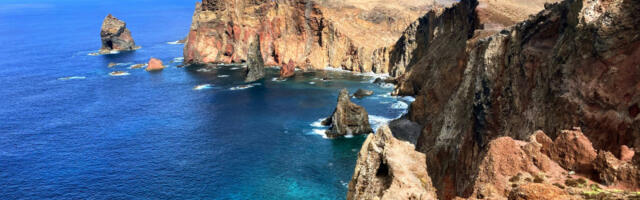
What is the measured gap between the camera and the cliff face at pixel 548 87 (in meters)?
29.0

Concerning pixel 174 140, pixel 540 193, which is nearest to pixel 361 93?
pixel 174 140

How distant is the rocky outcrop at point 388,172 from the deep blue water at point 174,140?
117 feet

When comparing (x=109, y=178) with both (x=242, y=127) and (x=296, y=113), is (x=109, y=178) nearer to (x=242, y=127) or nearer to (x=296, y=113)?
(x=242, y=127)

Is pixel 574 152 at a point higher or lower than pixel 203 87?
higher

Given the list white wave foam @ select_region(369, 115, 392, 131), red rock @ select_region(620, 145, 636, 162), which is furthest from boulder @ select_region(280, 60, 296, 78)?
red rock @ select_region(620, 145, 636, 162)

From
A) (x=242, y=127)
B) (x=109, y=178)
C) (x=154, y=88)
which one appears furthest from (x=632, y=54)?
(x=154, y=88)

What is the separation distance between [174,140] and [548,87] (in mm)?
77477

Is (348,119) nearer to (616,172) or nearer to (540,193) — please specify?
(616,172)

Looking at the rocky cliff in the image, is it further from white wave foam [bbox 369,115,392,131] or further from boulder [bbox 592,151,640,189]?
white wave foam [bbox 369,115,392,131]

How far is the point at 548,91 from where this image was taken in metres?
34.4

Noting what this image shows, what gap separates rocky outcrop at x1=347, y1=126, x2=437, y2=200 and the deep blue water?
35.6 meters

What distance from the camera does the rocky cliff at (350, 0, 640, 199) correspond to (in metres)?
28.1

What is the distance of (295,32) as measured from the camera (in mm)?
192875

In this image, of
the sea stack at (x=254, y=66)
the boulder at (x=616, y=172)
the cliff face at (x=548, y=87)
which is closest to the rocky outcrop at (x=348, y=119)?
the cliff face at (x=548, y=87)
